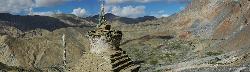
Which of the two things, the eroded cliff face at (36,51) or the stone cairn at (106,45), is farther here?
the eroded cliff face at (36,51)

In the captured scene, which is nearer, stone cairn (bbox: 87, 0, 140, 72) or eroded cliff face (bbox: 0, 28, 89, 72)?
stone cairn (bbox: 87, 0, 140, 72)

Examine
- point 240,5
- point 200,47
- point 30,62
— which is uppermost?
point 240,5

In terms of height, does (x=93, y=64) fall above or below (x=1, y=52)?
above

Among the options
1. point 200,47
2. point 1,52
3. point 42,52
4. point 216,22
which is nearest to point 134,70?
point 200,47

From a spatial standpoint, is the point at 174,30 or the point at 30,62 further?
the point at 30,62

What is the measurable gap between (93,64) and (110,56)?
44 centimetres

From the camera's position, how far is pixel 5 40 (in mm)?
165625

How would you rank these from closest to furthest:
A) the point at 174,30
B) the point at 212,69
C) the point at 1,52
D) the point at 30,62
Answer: the point at 212,69, the point at 174,30, the point at 1,52, the point at 30,62

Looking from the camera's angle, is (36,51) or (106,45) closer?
(106,45)

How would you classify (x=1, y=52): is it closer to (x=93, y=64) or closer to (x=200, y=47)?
(x=200, y=47)

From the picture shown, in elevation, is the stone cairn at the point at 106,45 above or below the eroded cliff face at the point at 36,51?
above

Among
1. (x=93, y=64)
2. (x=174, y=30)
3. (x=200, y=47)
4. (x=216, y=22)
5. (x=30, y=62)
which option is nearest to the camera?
(x=93, y=64)

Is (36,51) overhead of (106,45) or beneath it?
beneath

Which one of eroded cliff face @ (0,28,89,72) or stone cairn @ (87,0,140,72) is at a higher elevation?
stone cairn @ (87,0,140,72)
